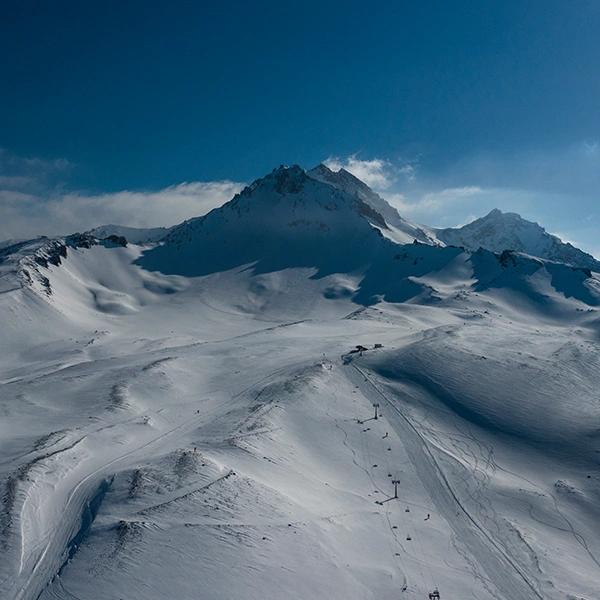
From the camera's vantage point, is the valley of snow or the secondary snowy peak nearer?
the valley of snow

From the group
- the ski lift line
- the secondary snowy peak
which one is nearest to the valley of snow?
the ski lift line

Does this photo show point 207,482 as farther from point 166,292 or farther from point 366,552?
point 166,292

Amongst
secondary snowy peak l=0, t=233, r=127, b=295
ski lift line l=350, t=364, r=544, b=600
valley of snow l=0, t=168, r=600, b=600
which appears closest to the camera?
valley of snow l=0, t=168, r=600, b=600

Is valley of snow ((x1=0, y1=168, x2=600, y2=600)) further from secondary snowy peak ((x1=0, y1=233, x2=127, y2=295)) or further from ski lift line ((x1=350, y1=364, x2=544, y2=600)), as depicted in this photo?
secondary snowy peak ((x1=0, y1=233, x2=127, y2=295))

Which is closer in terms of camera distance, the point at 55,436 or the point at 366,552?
the point at 366,552

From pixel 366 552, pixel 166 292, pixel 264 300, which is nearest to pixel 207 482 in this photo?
pixel 366 552

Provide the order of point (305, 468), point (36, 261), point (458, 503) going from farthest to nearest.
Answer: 1. point (36, 261)
2. point (305, 468)
3. point (458, 503)

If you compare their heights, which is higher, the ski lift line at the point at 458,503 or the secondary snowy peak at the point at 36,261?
the secondary snowy peak at the point at 36,261

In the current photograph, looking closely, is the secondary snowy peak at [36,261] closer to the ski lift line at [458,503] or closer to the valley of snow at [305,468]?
the valley of snow at [305,468]

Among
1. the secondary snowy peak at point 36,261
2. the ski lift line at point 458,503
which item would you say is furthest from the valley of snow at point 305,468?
the secondary snowy peak at point 36,261

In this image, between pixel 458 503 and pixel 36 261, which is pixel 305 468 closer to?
pixel 458 503

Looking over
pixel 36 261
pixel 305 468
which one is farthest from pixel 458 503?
pixel 36 261
